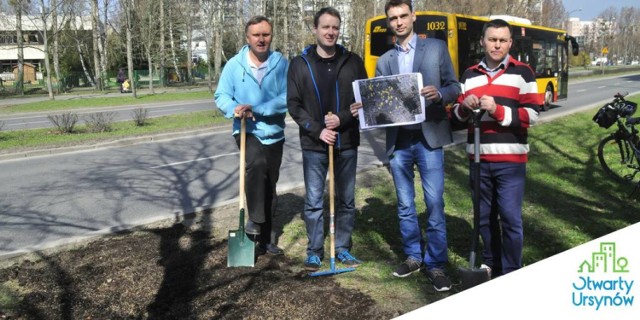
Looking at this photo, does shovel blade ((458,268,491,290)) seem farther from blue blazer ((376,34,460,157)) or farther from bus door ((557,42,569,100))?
bus door ((557,42,569,100))

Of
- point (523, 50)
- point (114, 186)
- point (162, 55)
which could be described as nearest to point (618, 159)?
point (114, 186)

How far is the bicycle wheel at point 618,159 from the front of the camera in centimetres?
781

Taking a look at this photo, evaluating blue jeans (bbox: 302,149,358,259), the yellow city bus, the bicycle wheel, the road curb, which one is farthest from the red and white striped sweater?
the road curb

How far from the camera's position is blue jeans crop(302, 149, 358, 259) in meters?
4.49

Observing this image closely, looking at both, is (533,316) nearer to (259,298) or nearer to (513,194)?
(513,194)

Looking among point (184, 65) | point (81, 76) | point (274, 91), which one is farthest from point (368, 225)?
point (184, 65)

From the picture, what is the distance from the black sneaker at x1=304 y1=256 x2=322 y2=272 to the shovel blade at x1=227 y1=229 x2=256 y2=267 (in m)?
0.45

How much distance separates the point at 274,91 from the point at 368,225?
186cm

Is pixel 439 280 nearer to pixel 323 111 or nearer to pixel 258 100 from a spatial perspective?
pixel 323 111

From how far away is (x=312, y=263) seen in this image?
14.8ft

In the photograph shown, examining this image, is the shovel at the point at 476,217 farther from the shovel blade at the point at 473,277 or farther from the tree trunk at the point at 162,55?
the tree trunk at the point at 162,55

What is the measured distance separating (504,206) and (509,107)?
70cm

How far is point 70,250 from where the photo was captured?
5.09 metres

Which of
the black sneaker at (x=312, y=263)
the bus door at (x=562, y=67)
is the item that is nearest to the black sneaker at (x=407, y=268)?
the black sneaker at (x=312, y=263)
